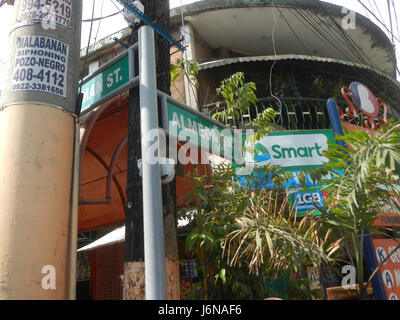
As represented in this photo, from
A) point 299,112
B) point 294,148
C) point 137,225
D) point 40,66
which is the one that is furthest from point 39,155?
point 299,112

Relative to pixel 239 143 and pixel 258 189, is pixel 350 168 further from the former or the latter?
pixel 258 189

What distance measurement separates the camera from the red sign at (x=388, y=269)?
14.1 ft

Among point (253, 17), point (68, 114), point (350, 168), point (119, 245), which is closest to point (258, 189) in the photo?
point (350, 168)

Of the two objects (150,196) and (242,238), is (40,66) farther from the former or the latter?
(242,238)

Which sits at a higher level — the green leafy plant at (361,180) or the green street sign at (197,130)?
the green street sign at (197,130)

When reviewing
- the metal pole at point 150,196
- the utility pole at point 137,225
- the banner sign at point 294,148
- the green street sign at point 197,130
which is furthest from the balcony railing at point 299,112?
the metal pole at point 150,196

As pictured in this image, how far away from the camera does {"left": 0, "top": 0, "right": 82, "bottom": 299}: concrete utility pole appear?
2590mm

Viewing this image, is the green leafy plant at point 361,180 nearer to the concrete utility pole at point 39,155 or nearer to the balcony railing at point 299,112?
the concrete utility pole at point 39,155

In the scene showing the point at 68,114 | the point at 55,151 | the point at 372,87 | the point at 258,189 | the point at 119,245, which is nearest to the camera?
the point at 55,151

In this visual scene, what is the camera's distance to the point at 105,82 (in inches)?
116

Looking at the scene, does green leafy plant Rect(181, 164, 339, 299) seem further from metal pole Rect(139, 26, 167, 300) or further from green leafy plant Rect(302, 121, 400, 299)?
metal pole Rect(139, 26, 167, 300)

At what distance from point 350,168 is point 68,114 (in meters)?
2.57

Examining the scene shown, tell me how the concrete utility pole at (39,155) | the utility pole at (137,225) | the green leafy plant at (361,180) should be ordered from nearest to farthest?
1. the utility pole at (137,225)
2. the concrete utility pole at (39,155)
3. the green leafy plant at (361,180)

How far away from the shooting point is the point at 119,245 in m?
8.64
